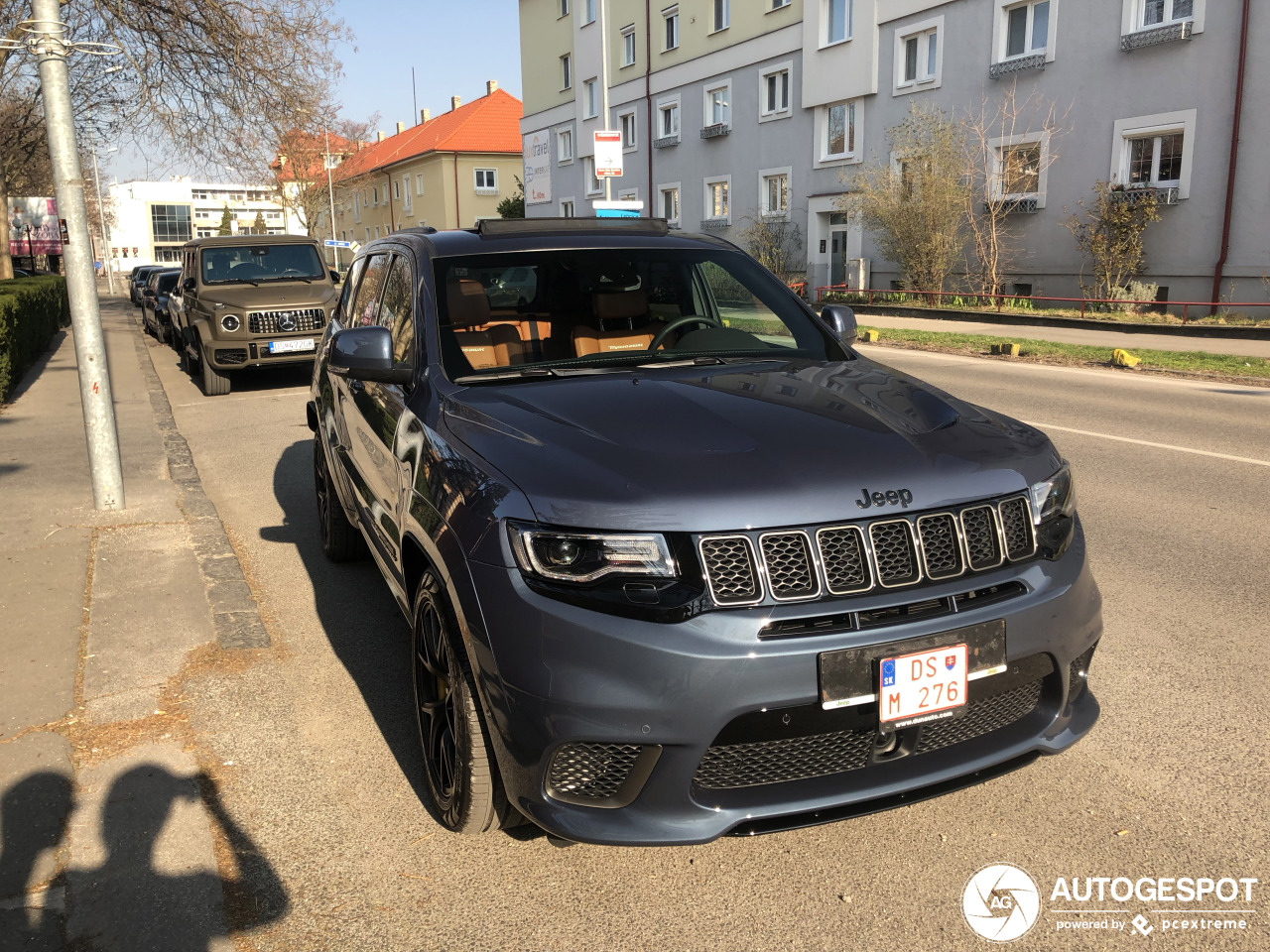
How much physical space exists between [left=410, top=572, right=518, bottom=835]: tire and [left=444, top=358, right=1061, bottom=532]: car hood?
20.0 inches

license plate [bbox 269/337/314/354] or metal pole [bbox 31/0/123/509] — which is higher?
metal pole [bbox 31/0/123/509]

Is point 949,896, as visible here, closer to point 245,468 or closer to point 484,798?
point 484,798

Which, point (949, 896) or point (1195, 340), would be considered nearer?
point (949, 896)

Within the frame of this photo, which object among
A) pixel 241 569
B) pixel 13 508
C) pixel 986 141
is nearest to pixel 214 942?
pixel 241 569

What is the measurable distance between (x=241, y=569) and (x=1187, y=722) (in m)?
4.76

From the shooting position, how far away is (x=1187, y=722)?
3727mm

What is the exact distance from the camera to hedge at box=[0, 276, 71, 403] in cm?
1295

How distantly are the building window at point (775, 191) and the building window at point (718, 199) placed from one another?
2.14 meters

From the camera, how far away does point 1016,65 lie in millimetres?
24641

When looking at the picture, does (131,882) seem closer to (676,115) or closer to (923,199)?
(923,199)

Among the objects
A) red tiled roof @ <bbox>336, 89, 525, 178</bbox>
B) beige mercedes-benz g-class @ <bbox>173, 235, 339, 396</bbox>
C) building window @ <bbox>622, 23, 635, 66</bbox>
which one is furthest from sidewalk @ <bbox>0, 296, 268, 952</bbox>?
red tiled roof @ <bbox>336, 89, 525, 178</bbox>

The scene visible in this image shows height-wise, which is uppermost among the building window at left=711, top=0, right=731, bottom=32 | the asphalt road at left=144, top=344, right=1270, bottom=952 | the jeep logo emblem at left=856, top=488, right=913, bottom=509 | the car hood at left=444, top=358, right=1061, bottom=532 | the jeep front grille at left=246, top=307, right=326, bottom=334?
the building window at left=711, top=0, right=731, bottom=32

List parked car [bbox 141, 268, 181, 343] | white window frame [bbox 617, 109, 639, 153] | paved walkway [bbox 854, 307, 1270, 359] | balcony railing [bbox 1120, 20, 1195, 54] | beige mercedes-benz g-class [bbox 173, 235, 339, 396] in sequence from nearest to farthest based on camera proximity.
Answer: beige mercedes-benz g-class [bbox 173, 235, 339, 396], paved walkway [bbox 854, 307, 1270, 359], balcony railing [bbox 1120, 20, 1195, 54], parked car [bbox 141, 268, 181, 343], white window frame [bbox 617, 109, 639, 153]

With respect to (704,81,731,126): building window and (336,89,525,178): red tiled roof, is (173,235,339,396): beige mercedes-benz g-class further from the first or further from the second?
(336,89,525,178): red tiled roof
